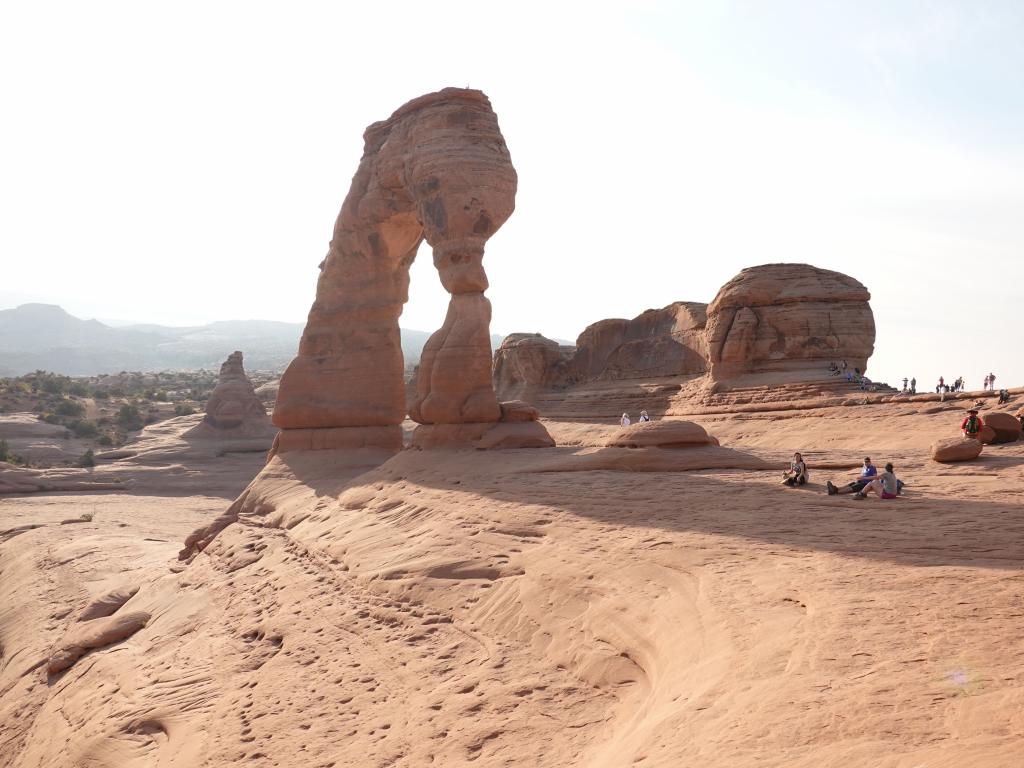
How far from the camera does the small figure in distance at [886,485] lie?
25.0 feet

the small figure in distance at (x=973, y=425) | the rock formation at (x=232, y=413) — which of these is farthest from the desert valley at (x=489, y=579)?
the rock formation at (x=232, y=413)

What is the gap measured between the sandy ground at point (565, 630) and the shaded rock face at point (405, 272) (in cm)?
164

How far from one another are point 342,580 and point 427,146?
7.50 m

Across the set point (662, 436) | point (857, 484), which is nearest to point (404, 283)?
point (662, 436)

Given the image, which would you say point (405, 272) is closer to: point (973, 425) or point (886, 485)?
point (973, 425)

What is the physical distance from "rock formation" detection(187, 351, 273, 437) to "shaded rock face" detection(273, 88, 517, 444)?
17.7 m

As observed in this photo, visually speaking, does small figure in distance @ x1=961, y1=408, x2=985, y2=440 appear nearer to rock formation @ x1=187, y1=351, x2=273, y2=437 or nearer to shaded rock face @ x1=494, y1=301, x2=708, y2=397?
shaded rock face @ x1=494, y1=301, x2=708, y2=397

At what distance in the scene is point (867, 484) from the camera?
306 inches

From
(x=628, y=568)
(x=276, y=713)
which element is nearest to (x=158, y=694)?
(x=276, y=713)

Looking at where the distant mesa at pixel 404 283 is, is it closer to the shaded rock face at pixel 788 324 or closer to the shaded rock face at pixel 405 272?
the shaded rock face at pixel 405 272

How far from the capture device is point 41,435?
108 feet

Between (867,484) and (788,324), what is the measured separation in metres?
14.8

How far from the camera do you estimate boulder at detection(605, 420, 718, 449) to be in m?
10.4

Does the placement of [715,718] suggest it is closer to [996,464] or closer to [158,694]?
[158,694]
